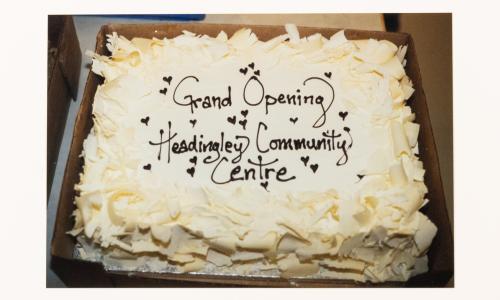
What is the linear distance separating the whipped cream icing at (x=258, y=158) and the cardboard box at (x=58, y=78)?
0.23 meters

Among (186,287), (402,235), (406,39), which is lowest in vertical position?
(186,287)

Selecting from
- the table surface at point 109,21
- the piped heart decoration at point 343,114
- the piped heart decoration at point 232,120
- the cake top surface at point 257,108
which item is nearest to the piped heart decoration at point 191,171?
the cake top surface at point 257,108

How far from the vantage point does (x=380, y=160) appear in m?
1.60

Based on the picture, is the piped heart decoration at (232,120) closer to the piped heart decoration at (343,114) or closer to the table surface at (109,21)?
the piped heart decoration at (343,114)

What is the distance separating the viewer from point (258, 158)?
1614 millimetres

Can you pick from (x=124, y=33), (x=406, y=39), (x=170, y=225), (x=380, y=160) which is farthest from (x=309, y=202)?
(x=124, y=33)

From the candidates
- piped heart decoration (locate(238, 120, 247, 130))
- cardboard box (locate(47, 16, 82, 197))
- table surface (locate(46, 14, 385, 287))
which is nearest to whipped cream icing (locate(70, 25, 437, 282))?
piped heart decoration (locate(238, 120, 247, 130))

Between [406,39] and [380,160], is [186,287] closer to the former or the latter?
[380,160]

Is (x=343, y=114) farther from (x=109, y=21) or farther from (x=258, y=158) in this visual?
(x=109, y=21)

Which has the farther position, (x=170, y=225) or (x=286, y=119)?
(x=286, y=119)

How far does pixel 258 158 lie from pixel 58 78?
908 mm

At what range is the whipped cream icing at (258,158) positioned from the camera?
4.89 ft

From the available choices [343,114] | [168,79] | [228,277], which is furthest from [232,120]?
[228,277]

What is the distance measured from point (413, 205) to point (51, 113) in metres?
1.36
